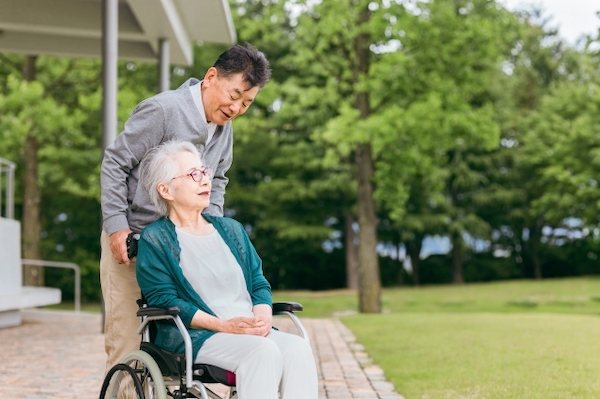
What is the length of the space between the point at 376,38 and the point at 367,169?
227 centimetres

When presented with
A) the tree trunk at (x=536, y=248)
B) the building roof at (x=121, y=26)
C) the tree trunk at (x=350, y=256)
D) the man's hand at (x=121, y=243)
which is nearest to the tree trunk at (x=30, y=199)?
the building roof at (x=121, y=26)

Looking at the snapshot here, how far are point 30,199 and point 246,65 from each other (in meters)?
14.4

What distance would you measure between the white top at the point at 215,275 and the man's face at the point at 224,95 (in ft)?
1.68

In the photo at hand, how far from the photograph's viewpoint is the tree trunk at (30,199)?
1678 cm

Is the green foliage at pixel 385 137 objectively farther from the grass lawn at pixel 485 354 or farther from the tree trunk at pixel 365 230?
the grass lawn at pixel 485 354

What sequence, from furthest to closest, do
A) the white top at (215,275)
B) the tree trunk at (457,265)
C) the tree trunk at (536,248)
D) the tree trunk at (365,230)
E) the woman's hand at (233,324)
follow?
the tree trunk at (536,248) < the tree trunk at (457,265) < the tree trunk at (365,230) < the white top at (215,275) < the woman's hand at (233,324)

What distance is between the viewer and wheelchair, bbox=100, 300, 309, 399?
2807 mm

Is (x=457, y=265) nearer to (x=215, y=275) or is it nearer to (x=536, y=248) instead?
(x=536, y=248)

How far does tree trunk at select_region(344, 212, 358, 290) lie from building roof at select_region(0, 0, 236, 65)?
14.6 metres

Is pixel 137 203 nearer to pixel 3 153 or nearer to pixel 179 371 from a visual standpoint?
pixel 179 371

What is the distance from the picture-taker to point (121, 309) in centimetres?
334

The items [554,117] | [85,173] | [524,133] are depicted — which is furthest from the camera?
[524,133]

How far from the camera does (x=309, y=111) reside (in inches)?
915

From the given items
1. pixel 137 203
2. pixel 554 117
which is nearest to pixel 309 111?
pixel 554 117
